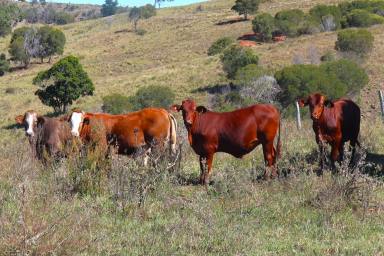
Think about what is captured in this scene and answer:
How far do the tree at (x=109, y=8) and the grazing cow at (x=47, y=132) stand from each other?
169290mm

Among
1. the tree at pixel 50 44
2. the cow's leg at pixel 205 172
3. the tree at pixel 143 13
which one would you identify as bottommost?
the tree at pixel 50 44

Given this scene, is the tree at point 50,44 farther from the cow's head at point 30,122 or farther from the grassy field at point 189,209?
the cow's head at point 30,122

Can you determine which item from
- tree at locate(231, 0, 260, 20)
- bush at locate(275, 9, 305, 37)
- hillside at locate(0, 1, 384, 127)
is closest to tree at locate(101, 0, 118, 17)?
hillside at locate(0, 1, 384, 127)

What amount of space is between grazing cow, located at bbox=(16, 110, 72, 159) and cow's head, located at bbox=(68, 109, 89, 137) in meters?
0.21

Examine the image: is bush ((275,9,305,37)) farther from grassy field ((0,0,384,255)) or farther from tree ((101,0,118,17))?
tree ((101,0,118,17))

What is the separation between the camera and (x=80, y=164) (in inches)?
319

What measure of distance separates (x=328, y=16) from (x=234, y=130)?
4904cm

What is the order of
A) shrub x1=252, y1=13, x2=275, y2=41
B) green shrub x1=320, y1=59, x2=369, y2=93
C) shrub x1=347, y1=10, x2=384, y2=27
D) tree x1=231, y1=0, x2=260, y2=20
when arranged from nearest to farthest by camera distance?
green shrub x1=320, y1=59, x2=369, y2=93
shrub x1=347, y1=10, x2=384, y2=27
shrub x1=252, y1=13, x2=275, y2=41
tree x1=231, y1=0, x2=260, y2=20

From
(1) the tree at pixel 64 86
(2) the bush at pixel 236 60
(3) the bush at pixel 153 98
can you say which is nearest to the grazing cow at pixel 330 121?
(3) the bush at pixel 153 98

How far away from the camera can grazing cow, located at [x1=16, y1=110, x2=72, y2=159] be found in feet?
33.1

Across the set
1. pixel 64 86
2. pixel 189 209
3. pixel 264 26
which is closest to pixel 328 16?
pixel 264 26

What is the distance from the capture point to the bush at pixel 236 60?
41688 mm

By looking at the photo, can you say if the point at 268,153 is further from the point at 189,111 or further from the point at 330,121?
the point at 189,111

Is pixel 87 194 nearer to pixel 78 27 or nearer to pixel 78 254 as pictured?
pixel 78 254
